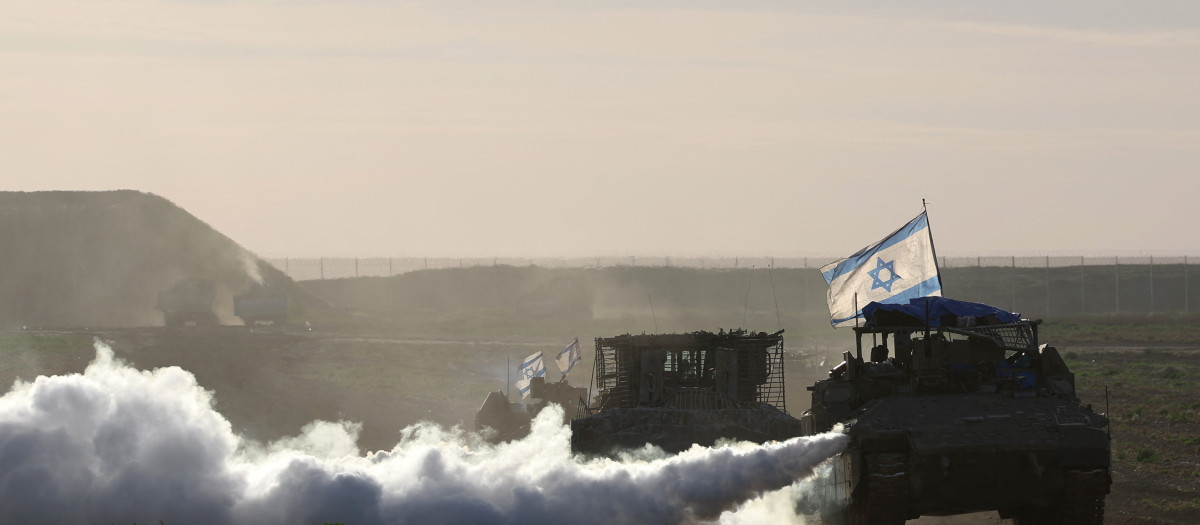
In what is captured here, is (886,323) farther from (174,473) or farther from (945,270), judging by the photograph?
(945,270)

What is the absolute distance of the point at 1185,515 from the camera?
34719 mm

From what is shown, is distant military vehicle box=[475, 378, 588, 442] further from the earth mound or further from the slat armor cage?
the earth mound

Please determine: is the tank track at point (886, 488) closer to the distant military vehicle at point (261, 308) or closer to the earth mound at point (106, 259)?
the distant military vehicle at point (261, 308)

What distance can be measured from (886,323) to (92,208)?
112 meters

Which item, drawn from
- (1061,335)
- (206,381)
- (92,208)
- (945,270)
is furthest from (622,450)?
(92,208)

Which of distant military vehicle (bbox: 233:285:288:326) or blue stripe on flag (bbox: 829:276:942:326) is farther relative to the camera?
distant military vehicle (bbox: 233:285:288:326)

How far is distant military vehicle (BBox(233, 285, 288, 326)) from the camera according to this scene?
10381 centimetres

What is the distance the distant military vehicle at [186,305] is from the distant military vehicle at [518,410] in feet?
192

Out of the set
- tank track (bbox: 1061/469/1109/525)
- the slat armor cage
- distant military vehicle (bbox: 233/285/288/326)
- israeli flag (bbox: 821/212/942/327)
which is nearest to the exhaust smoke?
tank track (bbox: 1061/469/1109/525)

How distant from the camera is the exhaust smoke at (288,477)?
29.2m

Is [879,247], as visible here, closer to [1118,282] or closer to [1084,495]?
[1084,495]

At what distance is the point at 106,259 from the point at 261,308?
92.1 feet

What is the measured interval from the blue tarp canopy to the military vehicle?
4777mm

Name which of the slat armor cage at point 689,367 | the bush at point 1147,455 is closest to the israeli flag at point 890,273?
the slat armor cage at point 689,367
